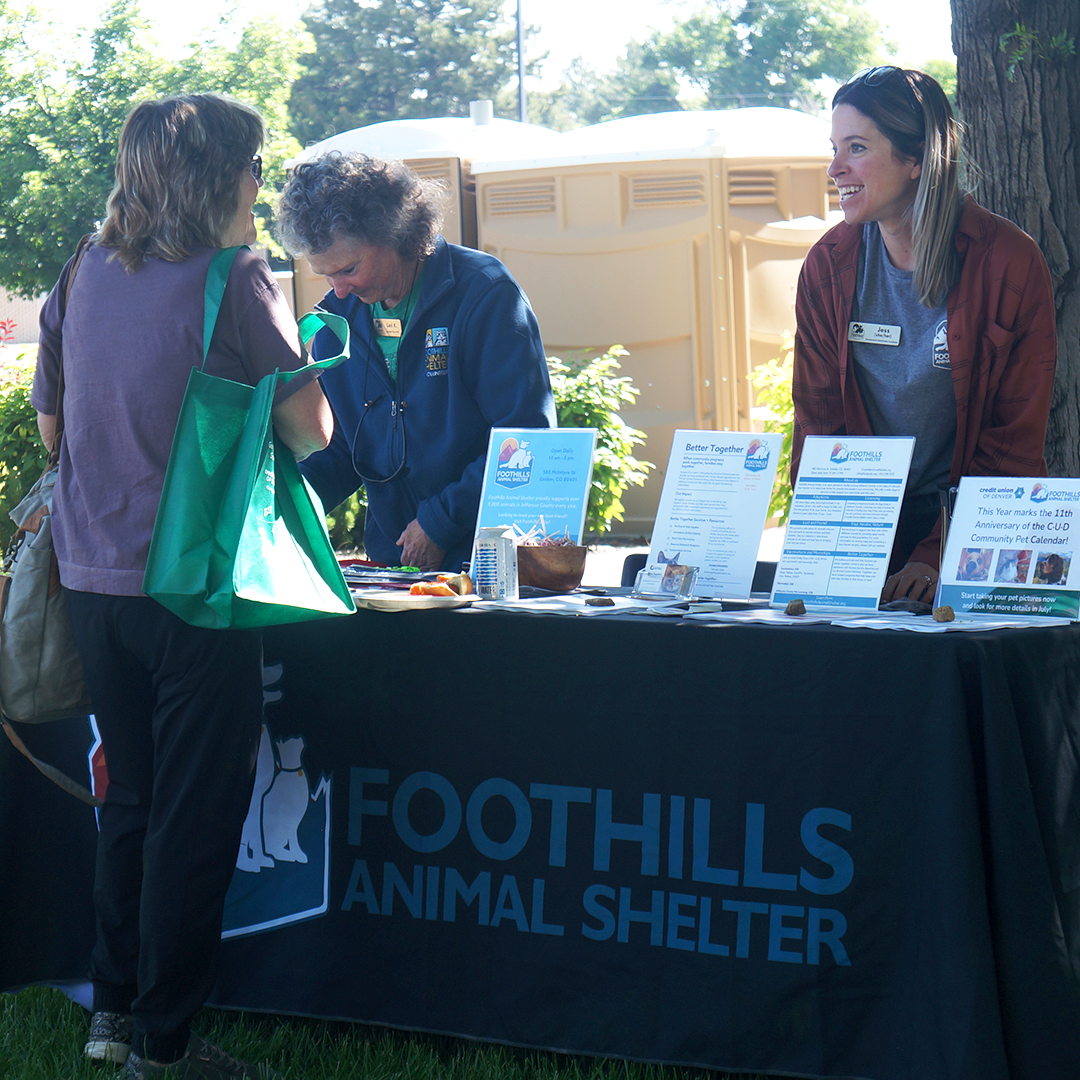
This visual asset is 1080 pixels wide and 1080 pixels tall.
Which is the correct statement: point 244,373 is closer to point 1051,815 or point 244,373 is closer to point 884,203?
point 884,203

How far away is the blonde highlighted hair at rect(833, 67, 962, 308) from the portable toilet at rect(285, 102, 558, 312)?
5.96m

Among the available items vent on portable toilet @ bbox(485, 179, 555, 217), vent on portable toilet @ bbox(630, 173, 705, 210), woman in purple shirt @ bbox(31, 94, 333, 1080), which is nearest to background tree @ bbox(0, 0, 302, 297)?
vent on portable toilet @ bbox(485, 179, 555, 217)

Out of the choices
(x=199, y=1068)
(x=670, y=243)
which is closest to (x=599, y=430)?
(x=670, y=243)

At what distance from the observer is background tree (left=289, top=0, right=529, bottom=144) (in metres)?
42.2

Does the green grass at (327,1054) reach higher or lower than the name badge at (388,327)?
lower

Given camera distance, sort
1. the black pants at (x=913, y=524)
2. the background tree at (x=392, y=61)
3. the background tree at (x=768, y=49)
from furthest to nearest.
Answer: the background tree at (x=768, y=49)
the background tree at (x=392, y=61)
the black pants at (x=913, y=524)

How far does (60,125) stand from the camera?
65.1 feet

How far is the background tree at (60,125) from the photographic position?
751 inches

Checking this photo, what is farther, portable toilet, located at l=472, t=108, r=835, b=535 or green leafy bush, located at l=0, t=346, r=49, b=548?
portable toilet, located at l=472, t=108, r=835, b=535

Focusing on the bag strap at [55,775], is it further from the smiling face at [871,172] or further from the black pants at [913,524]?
the smiling face at [871,172]

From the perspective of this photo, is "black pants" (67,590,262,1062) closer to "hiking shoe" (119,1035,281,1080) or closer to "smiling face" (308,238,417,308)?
"hiking shoe" (119,1035,281,1080)

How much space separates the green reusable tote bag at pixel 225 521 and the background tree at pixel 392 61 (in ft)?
137

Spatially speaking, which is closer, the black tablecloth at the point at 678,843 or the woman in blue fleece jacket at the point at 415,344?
the black tablecloth at the point at 678,843

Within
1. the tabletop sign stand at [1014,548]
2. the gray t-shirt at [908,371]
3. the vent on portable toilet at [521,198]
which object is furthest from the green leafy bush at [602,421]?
the tabletop sign stand at [1014,548]
